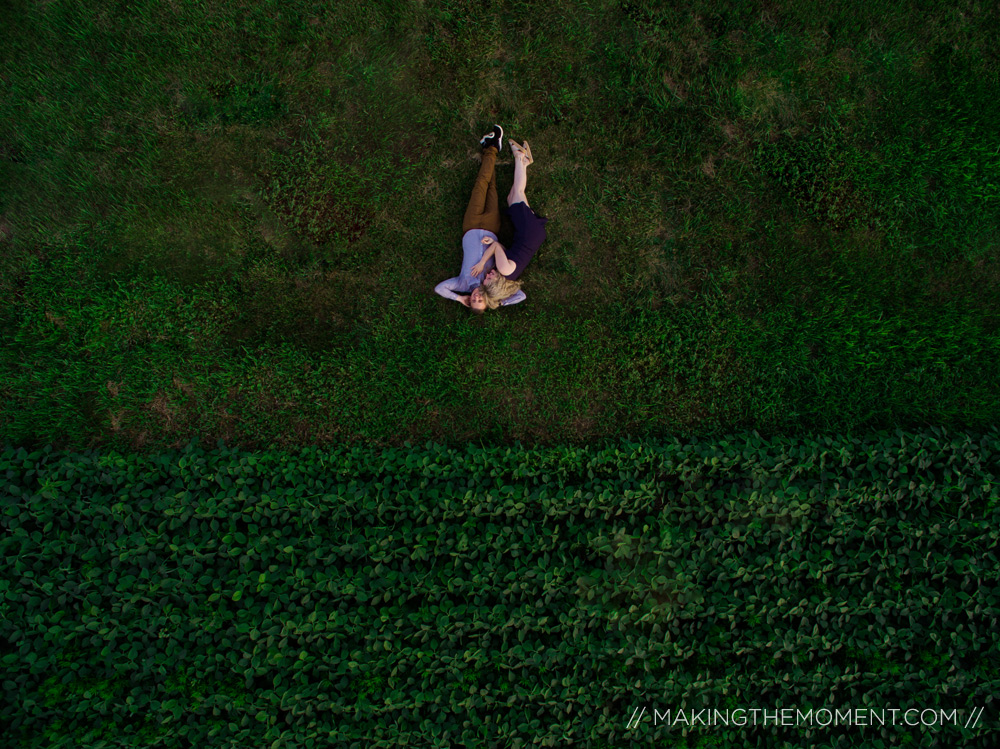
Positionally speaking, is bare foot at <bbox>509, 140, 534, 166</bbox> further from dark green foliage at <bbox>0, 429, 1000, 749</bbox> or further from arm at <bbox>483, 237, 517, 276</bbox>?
dark green foliage at <bbox>0, 429, 1000, 749</bbox>

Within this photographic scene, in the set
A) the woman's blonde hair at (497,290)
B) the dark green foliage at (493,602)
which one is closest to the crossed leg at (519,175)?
the woman's blonde hair at (497,290)

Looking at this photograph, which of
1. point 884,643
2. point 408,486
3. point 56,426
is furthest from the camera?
point 56,426

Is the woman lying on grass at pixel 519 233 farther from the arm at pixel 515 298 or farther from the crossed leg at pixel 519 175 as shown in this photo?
the arm at pixel 515 298

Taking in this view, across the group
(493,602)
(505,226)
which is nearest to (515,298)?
(505,226)

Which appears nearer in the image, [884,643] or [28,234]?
[884,643]

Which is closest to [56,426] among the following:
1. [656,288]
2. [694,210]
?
[656,288]

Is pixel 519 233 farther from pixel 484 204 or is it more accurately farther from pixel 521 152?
pixel 521 152

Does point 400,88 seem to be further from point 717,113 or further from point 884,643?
point 884,643
